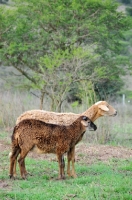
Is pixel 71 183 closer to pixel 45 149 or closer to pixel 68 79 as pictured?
pixel 45 149

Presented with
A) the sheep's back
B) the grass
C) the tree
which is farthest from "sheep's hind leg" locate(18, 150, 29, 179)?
the tree

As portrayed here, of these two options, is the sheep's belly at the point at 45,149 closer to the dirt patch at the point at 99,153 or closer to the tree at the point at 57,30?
the dirt patch at the point at 99,153

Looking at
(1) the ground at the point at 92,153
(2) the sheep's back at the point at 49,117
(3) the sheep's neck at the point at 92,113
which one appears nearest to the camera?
(2) the sheep's back at the point at 49,117

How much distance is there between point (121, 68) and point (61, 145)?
38.4 ft

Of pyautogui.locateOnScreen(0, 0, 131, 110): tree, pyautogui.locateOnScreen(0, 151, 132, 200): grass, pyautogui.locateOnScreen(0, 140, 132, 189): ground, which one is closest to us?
pyautogui.locateOnScreen(0, 151, 132, 200): grass

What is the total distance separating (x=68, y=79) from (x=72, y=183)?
7.80m

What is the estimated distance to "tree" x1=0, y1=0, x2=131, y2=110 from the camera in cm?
1869

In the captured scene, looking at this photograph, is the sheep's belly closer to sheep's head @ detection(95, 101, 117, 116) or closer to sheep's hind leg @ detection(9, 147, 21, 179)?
sheep's hind leg @ detection(9, 147, 21, 179)

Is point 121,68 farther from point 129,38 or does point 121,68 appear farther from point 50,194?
point 129,38

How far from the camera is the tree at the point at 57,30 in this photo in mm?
18688

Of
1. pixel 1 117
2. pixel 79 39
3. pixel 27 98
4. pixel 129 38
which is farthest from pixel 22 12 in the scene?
pixel 129 38

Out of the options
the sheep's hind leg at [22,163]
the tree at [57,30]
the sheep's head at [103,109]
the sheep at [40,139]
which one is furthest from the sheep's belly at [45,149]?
the tree at [57,30]

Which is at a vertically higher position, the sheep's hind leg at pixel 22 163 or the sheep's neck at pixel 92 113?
the sheep's neck at pixel 92 113

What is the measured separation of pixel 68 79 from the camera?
1581cm
